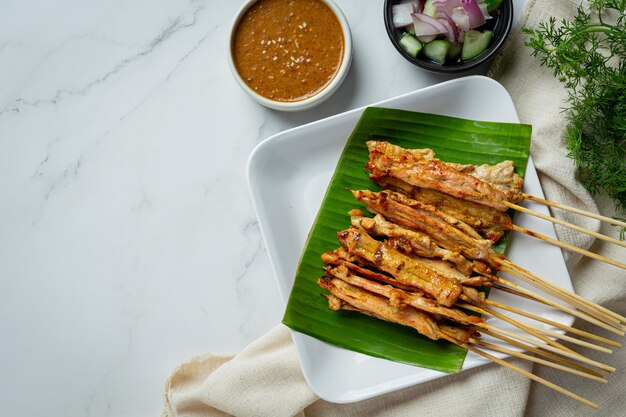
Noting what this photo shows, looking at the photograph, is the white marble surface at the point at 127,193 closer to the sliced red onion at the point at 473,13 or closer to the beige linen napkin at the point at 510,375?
the beige linen napkin at the point at 510,375

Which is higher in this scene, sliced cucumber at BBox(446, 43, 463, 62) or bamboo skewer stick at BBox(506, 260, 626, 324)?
sliced cucumber at BBox(446, 43, 463, 62)

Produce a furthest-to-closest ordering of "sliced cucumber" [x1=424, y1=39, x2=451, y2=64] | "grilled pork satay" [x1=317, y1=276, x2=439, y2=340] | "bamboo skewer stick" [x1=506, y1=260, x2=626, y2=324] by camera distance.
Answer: "sliced cucumber" [x1=424, y1=39, x2=451, y2=64]
"grilled pork satay" [x1=317, y1=276, x2=439, y2=340]
"bamboo skewer stick" [x1=506, y1=260, x2=626, y2=324]

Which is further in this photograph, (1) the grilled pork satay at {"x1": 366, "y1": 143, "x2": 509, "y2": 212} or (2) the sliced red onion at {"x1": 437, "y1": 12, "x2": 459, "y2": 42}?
(2) the sliced red onion at {"x1": 437, "y1": 12, "x2": 459, "y2": 42}

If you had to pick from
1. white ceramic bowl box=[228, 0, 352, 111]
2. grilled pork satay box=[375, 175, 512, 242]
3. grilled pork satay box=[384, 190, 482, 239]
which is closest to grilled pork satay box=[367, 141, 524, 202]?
grilled pork satay box=[375, 175, 512, 242]

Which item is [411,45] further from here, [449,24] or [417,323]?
[417,323]

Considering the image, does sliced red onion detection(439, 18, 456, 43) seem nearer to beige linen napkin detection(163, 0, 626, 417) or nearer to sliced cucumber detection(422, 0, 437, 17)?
sliced cucumber detection(422, 0, 437, 17)

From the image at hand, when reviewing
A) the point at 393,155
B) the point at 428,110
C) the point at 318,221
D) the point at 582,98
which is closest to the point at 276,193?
the point at 318,221

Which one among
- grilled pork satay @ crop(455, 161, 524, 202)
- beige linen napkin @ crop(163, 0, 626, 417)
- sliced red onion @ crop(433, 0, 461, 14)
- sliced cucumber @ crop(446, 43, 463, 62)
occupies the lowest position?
beige linen napkin @ crop(163, 0, 626, 417)
